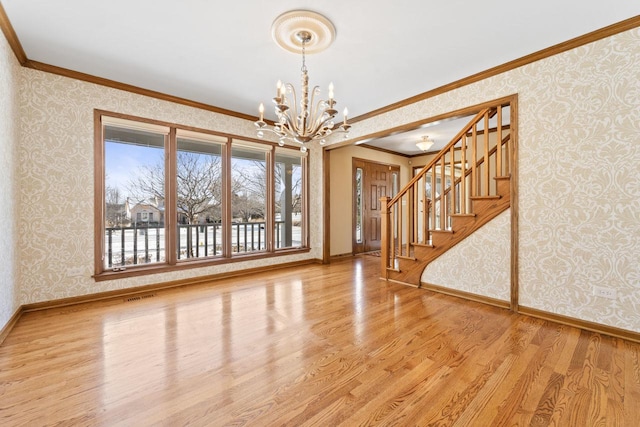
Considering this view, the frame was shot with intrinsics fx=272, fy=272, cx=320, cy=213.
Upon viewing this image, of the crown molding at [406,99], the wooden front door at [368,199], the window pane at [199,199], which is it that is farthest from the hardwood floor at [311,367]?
the wooden front door at [368,199]

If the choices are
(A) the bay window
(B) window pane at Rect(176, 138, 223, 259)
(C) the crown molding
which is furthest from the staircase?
(B) window pane at Rect(176, 138, 223, 259)

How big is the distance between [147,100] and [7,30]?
136 cm

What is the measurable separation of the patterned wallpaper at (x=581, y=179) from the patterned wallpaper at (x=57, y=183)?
4.76m

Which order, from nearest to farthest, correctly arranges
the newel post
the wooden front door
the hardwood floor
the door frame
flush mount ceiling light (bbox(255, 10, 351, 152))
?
the hardwood floor, flush mount ceiling light (bbox(255, 10, 351, 152)), the newel post, the door frame, the wooden front door

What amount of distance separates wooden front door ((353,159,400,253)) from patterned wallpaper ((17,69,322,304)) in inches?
180

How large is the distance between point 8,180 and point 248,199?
2757 millimetres

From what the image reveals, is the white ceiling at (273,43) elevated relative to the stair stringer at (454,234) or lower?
elevated

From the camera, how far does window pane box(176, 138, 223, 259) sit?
13.4ft

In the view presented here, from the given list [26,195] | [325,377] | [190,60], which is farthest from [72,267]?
[325,377]

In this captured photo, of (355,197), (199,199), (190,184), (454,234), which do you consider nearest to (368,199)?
(355,197)

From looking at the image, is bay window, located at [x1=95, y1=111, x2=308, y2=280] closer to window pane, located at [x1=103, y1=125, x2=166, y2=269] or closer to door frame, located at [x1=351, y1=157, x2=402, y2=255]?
window pane, located at [x1=103, y1=125, x2=166, y2=269]

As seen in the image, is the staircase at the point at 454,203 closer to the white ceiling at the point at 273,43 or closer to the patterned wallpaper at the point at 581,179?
the patterned wallpaper at the point at 581,179

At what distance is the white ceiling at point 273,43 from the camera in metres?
2.14

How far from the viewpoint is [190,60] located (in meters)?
2.89
